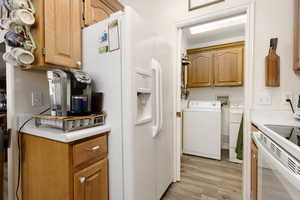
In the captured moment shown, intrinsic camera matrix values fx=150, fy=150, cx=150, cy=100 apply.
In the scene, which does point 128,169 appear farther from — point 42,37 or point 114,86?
point 42,37

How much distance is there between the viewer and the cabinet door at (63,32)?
42.6 inches

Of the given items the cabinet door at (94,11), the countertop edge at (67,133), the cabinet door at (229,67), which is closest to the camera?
the countertop edge at (67,133)

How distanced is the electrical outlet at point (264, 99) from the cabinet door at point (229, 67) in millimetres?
Answer: 1514

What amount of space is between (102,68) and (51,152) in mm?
687

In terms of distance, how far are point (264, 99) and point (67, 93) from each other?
177 cm

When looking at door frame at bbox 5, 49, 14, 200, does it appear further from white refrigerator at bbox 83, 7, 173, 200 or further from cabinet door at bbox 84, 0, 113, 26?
cabinet door at bbox 84, 0, 113, 26

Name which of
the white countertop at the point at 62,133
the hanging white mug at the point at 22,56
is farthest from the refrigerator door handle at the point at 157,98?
the hanging white mug at the point at 22,56

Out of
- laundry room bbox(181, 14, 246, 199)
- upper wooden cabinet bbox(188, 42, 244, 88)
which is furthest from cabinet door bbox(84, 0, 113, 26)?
upper wooden cabinet bbox(188, 42, 244, 88)

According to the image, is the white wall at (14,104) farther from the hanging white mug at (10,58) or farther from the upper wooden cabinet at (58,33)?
the upper wooden cabinet at (58,33)

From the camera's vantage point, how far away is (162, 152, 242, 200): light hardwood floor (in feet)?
5.68

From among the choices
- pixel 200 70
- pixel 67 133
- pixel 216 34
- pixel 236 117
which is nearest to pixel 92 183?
pixel 67 133

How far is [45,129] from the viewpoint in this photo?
1057 millimetres

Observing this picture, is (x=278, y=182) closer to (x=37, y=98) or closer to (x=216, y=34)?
(x=37, y=98)

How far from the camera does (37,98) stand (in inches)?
51.1
